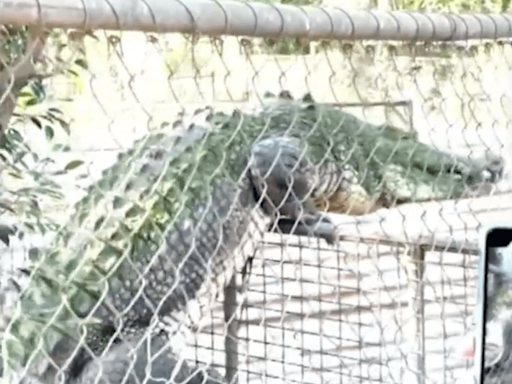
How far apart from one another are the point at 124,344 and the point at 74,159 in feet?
0.83

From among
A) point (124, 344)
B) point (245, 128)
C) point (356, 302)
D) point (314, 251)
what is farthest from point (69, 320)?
point (356, 302)

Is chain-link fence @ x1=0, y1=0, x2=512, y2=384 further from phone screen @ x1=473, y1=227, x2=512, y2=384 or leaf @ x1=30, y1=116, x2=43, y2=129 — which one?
phone screen @ x1=473, y1=227, x2=512, y2=384

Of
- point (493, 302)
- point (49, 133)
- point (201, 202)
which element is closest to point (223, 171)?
point (201, 202)

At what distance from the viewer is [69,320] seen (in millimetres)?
804

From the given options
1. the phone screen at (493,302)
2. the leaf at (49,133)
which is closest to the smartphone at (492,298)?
the phone screen at (493,302)

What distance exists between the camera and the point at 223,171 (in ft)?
3.40

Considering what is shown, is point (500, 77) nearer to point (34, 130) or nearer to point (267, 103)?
point (267, 103)

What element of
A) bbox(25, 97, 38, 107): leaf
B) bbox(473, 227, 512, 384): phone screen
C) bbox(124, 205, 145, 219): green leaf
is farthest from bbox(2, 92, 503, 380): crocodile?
bbox(473, 227, 512, 384): phone screen

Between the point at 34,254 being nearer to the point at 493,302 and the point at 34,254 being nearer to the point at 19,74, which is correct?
the point at 19,74

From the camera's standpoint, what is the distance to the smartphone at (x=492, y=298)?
636mm

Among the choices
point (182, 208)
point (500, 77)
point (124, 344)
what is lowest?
point (124, 344)

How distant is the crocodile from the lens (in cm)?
83

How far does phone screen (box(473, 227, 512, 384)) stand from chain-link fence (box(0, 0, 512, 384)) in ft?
1.11

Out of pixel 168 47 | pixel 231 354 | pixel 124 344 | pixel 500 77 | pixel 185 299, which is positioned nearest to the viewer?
pixel 168 47
